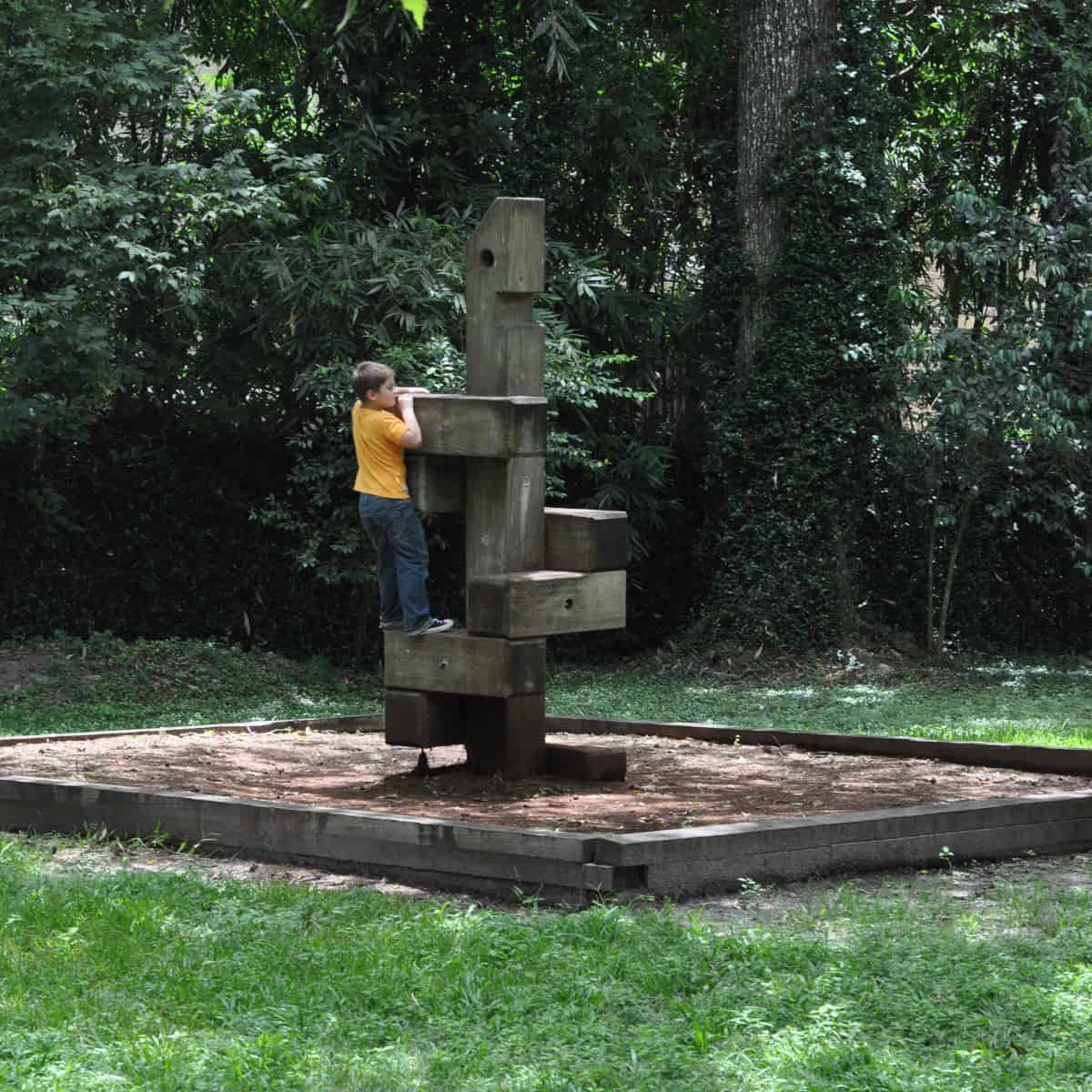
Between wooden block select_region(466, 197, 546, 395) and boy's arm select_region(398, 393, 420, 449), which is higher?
wooden block select_region(466, 197, 546, 395)

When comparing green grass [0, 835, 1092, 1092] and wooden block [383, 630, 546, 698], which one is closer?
green grass [0, 835, 1092, 1092]

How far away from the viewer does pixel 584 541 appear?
8312 mm

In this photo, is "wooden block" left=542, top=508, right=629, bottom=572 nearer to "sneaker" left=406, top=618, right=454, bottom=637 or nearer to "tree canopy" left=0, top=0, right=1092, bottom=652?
"sneaker" left=406, top=618, right=454, bottom=637

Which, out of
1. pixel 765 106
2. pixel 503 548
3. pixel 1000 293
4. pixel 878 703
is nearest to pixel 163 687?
pixel 878 703

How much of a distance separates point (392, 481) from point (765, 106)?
1034 cm

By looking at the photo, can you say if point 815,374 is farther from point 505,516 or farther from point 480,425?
point 480,425

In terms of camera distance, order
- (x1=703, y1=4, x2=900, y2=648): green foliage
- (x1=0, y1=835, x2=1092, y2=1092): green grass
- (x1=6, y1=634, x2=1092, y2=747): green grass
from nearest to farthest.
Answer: (x1=0, y1=835, x2=1092, y2=1092): green grass < (x1=6, y1=634, x2=1092, y2=747): green grass < (x1=703, y1=4, x2=900, y2=648): green foliage

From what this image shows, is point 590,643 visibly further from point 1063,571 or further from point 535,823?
point 535,823

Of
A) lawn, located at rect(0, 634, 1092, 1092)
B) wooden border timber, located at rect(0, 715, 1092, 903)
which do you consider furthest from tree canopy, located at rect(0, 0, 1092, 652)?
lawn, located at rect(0, 634, 1092, 1092)

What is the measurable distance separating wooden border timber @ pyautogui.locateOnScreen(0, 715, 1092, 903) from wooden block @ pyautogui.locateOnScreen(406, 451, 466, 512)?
184 centimetres

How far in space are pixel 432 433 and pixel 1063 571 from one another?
44.1 feet

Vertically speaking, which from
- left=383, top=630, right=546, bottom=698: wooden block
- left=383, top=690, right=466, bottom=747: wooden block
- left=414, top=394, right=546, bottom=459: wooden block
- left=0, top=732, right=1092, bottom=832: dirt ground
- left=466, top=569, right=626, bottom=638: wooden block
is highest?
left=414, top=394, right=546, bottom=459: wooden block

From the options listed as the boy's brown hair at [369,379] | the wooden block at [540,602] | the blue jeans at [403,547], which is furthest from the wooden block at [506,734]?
the boy's brown hair at [369,379]

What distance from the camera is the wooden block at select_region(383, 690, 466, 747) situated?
8.41m
